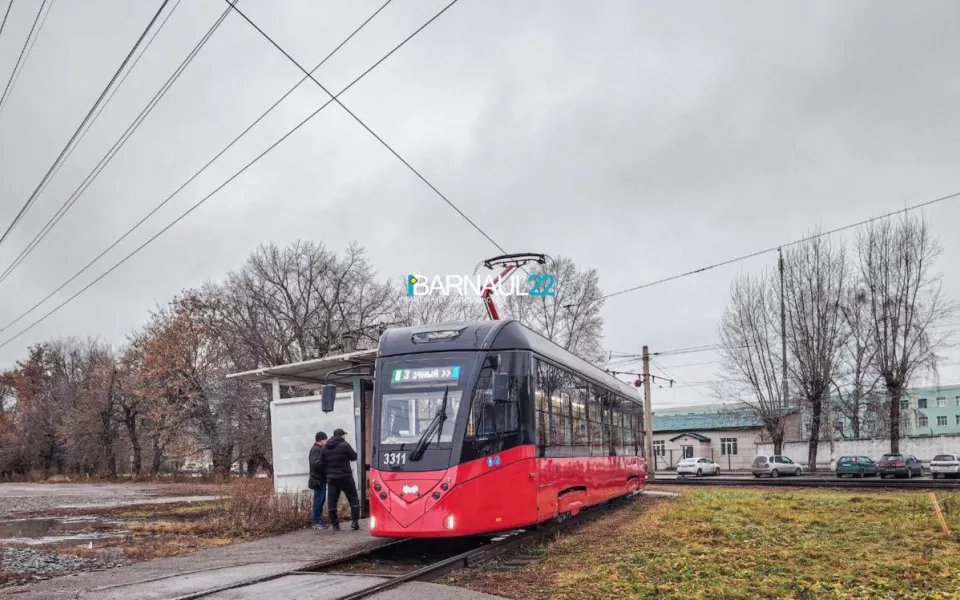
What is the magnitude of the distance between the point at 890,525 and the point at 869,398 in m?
37.5

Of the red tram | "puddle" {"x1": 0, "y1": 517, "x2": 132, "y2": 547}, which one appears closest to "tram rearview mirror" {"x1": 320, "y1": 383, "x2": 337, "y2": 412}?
the red tram

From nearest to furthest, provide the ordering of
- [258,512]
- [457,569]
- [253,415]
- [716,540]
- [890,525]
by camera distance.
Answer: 1. [457,569]
2. [716,540]
3. [890,525]
4. [258,512]
5. [253,415]

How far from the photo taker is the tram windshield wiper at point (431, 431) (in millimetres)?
11016

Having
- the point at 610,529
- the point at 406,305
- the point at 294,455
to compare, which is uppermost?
the point at 406,305

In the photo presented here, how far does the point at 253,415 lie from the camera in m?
44.8

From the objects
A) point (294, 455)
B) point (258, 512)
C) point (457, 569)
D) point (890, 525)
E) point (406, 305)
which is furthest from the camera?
point (406, 305)

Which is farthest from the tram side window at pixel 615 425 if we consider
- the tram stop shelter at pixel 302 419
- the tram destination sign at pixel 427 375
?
the tram destination sign at pixel 427 375

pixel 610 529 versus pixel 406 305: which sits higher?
pixel 406 305

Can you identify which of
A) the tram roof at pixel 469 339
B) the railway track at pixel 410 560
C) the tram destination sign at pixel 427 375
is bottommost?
the railway track at pixel 410 560

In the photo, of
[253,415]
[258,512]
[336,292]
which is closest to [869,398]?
[336,292]

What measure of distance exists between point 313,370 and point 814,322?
3747cm

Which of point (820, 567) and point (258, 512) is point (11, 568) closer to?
point (258, 512)

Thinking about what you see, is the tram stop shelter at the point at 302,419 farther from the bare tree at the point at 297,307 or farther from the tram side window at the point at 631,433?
the bare tree at the point at 297,307

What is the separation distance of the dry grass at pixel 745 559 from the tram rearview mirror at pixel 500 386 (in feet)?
7.22
